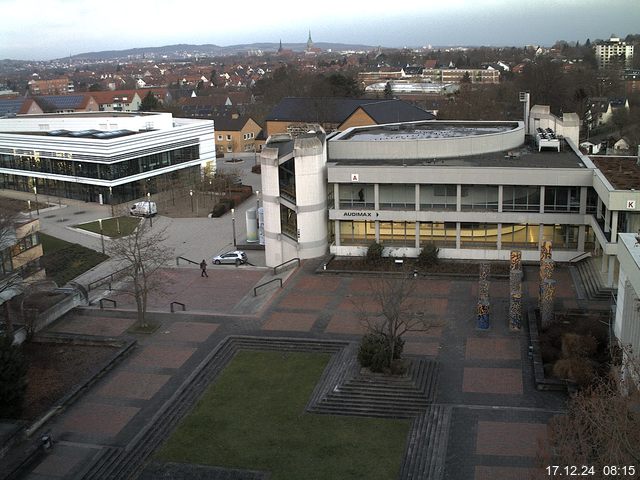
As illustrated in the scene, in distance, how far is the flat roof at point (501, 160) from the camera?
39.7 m

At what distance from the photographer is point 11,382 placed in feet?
77.4

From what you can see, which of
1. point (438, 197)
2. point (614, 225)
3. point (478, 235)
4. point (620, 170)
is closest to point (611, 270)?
point (614, 225)

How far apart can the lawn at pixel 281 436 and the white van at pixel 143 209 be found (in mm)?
31948

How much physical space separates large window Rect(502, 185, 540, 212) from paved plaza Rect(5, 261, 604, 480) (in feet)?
12.2

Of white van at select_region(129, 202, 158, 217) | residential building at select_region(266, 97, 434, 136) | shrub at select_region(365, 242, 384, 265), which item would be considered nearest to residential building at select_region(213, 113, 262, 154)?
residential building at select_region(266, 97, 434, 136)

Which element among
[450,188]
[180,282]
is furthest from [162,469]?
[450,188]

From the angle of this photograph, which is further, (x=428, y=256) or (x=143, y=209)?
(x=143, y=209)

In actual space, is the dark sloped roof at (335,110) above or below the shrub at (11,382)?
above

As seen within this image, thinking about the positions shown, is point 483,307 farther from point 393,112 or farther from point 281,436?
point 393,112

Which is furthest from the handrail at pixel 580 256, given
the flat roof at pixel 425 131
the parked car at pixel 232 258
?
the parked car at pixel 232 258

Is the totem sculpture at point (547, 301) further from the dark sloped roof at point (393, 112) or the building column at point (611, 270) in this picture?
the dark sloped roof at point (393, 112)

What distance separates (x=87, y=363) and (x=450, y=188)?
2113 cm

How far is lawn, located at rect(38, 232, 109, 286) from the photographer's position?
4228 centimetres

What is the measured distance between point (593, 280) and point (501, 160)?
1007 cm
